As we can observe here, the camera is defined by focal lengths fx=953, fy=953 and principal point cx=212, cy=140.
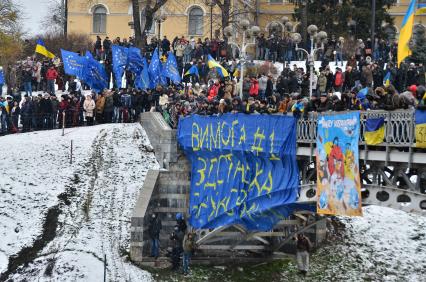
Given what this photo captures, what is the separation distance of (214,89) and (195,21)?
4488 centimetres

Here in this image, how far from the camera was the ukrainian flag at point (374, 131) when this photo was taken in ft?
76.5

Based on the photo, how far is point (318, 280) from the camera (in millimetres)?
31391

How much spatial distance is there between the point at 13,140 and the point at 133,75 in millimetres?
7146

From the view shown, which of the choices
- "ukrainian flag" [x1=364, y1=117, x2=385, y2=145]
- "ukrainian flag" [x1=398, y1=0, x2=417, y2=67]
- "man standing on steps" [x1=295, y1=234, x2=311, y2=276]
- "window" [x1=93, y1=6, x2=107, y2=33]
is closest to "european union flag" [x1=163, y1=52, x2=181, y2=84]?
"man standing on steps" [x1=295, y1=234, x2=311, y2=276]

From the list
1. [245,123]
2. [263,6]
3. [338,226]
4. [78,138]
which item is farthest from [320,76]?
[263,6]

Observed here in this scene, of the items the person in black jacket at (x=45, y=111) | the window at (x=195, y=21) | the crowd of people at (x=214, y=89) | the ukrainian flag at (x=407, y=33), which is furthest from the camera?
the window at (x=195, y=21)

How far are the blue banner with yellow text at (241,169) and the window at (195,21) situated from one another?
48623mm

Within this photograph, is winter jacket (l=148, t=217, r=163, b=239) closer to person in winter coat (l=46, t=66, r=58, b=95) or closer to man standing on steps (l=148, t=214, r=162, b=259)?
Result: man standing on steps (l=148, t=214, r=162, b=259)

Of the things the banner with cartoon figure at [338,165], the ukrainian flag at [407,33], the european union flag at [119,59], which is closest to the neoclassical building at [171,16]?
the european union flag at [119,59]

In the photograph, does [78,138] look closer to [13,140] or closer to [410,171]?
[13,140]

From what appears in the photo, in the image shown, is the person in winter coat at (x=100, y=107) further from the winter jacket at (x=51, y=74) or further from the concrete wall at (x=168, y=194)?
the concrete wall at (x=168, y=194)

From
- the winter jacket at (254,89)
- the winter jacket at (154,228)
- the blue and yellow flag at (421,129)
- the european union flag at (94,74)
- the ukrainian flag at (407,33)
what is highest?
the ukrainian flag at (407,33)

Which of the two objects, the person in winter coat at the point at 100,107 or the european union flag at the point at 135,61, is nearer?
the european union flag at the point at 135,61

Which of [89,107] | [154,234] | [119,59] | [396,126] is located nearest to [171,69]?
[119,59]
